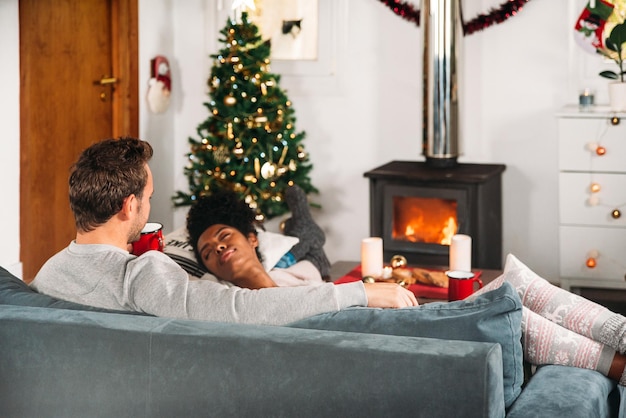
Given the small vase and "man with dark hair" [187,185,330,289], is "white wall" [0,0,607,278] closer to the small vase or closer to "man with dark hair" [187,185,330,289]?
the small vase

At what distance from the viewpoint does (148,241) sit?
126 inches

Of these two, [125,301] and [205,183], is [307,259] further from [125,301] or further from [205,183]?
[125,301]

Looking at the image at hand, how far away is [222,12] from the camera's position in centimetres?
623

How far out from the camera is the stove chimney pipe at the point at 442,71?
532cm

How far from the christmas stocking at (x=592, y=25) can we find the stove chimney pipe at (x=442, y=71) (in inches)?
27.4

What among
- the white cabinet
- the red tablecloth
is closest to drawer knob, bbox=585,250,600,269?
the white cabinet

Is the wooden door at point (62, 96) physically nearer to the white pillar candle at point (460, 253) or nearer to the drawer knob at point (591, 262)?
the white pillar candle at point (460, 253)

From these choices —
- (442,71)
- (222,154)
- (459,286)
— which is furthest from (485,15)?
(459,286)

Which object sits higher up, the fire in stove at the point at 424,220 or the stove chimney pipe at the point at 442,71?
the stove chimney pipe at the point at 442,71

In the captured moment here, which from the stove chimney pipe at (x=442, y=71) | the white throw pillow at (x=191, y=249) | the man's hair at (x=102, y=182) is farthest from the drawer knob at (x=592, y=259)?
the man's hair at (x=102, y=182)

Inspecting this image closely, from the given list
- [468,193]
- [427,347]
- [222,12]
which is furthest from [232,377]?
[222,12]

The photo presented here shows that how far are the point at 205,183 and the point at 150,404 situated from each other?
3586 mm

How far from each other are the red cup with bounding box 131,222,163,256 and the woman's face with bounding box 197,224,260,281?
48 centimetres

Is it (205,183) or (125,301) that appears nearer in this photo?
(125,301)
